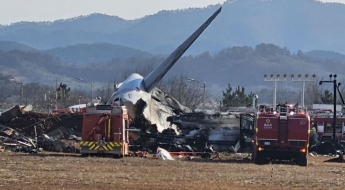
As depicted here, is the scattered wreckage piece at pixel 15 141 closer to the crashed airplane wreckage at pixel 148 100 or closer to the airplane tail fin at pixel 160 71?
the crashed airplane wreckage at pixel 148 100

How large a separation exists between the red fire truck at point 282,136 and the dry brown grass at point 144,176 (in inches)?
168

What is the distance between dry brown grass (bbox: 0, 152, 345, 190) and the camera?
96.9 feet

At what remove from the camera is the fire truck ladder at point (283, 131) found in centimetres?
4750

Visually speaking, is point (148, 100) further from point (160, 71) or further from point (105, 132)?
point (105, 132)

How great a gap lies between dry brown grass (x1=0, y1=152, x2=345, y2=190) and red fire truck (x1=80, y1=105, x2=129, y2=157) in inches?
201

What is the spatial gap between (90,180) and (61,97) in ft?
358

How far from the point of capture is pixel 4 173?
32719 mm

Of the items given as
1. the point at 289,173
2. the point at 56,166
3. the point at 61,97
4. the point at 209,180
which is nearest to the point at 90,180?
the point at 209,180

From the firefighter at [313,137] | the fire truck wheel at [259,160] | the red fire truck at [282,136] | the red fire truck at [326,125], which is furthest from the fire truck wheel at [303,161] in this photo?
the red fire truck at [326,125]

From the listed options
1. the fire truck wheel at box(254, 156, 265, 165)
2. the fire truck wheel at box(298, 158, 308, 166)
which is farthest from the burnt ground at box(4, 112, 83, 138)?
the fire truck wheel at box(298, 158, 308, 166)

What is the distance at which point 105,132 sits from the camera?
49.2 metres

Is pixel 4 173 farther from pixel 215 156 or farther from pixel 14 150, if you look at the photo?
pixel 215 156

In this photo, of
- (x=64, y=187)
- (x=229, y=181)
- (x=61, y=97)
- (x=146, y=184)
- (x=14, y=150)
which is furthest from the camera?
(x=61, y=97)

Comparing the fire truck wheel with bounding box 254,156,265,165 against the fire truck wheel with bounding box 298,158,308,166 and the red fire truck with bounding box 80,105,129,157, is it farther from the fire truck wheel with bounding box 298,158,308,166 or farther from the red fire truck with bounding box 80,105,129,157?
the red fire truck with bounding box 80,105,129,157
